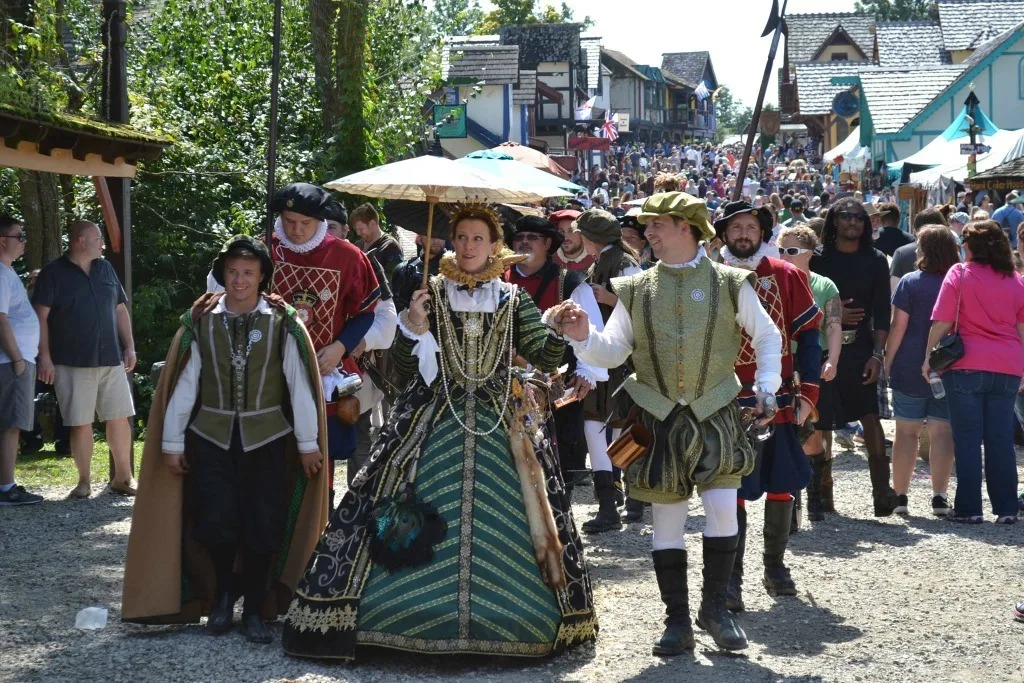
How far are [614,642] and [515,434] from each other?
0.98m

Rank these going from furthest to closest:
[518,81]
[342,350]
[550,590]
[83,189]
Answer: [518,81], [83,189], [342,350], [550,590]

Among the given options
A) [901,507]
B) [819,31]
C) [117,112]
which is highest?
[819,31]

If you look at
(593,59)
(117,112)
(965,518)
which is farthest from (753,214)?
(593,59)

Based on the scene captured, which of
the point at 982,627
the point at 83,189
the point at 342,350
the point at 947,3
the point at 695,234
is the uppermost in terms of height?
the point at 947,3

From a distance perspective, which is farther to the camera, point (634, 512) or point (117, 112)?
point (117, 112)

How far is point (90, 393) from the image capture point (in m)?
9.16

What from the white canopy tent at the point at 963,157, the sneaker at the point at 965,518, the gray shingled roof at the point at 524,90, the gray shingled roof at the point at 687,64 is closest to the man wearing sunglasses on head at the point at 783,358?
the sneaker at the point at 965,518

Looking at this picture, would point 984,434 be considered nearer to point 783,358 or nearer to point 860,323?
point 860,323

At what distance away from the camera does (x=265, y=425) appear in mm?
5668

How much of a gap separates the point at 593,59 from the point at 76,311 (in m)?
62.1

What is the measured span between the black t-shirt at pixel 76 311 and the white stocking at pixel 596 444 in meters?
3.23

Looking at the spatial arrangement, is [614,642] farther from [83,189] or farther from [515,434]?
[83,189]

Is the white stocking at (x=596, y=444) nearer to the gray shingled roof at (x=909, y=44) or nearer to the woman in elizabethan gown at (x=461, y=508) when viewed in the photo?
the woman in elizabethan gown at (x=461, y=508)

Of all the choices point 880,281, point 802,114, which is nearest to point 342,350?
point 880,281
